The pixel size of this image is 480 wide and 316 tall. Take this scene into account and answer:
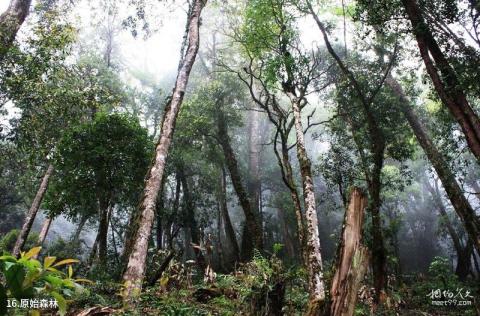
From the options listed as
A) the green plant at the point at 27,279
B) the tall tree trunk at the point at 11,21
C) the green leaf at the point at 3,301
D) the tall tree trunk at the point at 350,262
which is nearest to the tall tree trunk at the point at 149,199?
the tall tree trunk at the point at 350,262

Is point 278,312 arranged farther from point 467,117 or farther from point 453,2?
point 453,2

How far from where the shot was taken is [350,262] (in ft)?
14.7

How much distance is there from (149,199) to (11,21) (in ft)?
22.4

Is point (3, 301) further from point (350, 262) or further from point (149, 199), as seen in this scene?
point (149, 199)

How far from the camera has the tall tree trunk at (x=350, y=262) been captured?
4.34 metres

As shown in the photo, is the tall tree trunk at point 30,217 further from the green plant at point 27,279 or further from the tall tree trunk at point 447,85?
the tall tree trunk at point 447,85

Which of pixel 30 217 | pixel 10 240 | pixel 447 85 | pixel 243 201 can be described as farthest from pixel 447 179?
pixel 10 240

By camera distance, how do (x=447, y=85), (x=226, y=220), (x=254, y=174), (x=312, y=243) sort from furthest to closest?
(x=254, y=174) → (x=226, y=220) → (x=447, y=85) → (x=312, y=243)

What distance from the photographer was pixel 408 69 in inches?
622

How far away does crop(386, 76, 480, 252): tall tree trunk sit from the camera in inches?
436

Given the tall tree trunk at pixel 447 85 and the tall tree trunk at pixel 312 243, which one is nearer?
the tall tree trunk at pixel 312 243

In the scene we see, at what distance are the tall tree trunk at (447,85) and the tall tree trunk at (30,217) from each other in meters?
14.2

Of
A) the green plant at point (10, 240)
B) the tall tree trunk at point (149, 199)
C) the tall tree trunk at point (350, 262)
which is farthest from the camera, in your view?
the green plant at point (10, 240)

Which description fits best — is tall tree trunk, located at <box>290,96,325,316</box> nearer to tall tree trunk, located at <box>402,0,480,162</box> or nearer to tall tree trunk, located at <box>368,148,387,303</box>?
tall tree trunk, located at <box>368,148,387,303</box>
